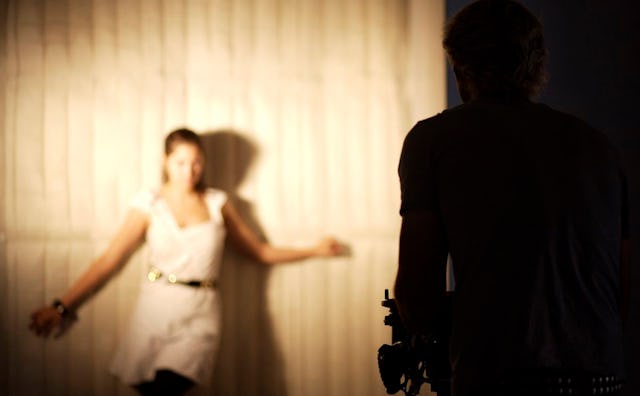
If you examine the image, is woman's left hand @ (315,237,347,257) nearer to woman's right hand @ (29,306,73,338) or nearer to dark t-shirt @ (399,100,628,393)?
woman's right hand @ (29,306,73,338)

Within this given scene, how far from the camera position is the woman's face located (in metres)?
2.58

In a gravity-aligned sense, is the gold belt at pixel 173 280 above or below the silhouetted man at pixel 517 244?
below

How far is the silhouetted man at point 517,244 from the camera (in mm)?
880

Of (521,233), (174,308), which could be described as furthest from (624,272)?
(174,308)

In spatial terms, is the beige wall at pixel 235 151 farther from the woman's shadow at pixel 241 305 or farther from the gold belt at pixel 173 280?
the gold belt at pixel 173 280

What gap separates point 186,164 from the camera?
259 cm

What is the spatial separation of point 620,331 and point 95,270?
7.01 feet

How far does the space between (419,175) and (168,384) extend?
5.83 feet

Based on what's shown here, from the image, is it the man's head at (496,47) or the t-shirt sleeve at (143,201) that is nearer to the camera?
the man's head at (496,47)

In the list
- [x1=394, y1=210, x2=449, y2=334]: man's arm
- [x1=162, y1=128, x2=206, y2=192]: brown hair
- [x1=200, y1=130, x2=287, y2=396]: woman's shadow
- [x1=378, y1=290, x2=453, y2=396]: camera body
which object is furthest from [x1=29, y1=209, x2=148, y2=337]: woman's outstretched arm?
[x1=394, y1=210, x2=449, y2=334]: man's arm

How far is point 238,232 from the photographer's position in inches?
109

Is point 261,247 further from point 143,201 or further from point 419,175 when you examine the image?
point 419,175

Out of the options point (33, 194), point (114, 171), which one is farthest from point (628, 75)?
point (33, 194)

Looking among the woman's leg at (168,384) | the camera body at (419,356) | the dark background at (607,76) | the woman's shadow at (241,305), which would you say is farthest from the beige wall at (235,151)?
the camera body at (419,356)
